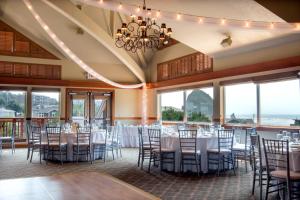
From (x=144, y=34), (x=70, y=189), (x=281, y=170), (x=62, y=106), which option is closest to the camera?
(x=70, y=189)

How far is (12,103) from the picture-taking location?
38.2 ft

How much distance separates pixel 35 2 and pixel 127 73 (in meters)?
4.62

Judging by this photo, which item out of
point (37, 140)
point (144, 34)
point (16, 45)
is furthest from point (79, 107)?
point (144, 34)

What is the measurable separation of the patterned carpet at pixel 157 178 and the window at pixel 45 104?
344 cm

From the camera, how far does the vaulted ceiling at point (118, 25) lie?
701 cm

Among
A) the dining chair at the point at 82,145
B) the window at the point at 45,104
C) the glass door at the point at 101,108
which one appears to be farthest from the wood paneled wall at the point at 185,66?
the dining chair at the point at 82,145

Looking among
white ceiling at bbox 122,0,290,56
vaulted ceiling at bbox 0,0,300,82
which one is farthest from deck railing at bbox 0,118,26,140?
white ceiling at bbox 122,0,290,56

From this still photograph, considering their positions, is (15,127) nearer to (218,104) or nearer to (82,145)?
(82,145)

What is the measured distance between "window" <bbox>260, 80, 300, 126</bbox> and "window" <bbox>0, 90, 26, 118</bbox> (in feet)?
27.1

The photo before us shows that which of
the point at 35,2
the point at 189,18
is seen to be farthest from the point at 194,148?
the point at 35,2

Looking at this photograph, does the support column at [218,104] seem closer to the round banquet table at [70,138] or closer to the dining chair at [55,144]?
the round banquet table at [70,138]

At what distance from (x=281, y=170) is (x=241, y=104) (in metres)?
4.56

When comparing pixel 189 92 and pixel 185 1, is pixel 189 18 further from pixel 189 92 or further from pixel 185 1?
pixel 189 92

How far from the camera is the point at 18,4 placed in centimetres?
1077
